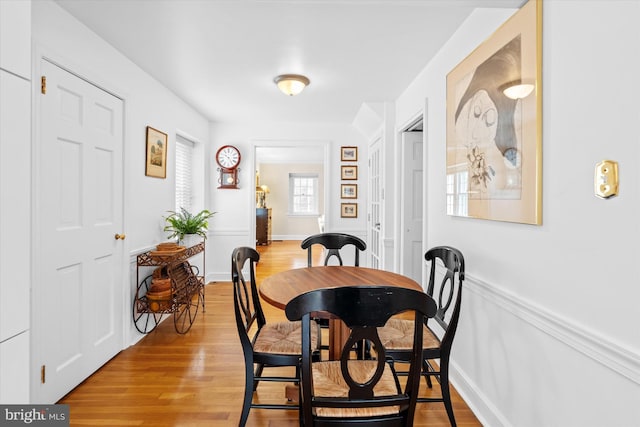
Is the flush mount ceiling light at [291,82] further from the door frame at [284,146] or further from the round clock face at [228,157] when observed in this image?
the round clock face at [228,157]

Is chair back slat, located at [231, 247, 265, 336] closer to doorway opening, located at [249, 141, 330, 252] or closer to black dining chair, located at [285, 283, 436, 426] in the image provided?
black dining chair, located at [285, 283, 436, 426]

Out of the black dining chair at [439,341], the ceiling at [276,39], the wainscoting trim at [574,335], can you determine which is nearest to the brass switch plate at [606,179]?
the wainscoting trim at [574,335]

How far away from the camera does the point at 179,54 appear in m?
2.78

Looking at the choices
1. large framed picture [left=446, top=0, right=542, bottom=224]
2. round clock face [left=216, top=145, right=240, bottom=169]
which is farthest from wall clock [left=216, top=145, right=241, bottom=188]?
large framed picture [left=446, top=0, right=542, bottom=224]

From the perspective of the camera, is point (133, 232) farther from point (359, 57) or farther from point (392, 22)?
point (392, 22)

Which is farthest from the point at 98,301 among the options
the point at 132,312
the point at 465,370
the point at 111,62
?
the point at 465,370

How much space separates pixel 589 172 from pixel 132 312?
130 inches

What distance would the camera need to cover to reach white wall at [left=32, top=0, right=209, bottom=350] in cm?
206

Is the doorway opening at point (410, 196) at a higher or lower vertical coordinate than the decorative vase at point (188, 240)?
higher

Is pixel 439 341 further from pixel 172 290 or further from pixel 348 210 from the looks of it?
pixel 348 210

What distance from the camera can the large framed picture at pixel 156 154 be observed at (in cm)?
323

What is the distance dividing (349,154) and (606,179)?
4.21 meters

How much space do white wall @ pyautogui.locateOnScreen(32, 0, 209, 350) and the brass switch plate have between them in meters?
2.73

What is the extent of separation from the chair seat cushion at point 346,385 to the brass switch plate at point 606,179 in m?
1.03
